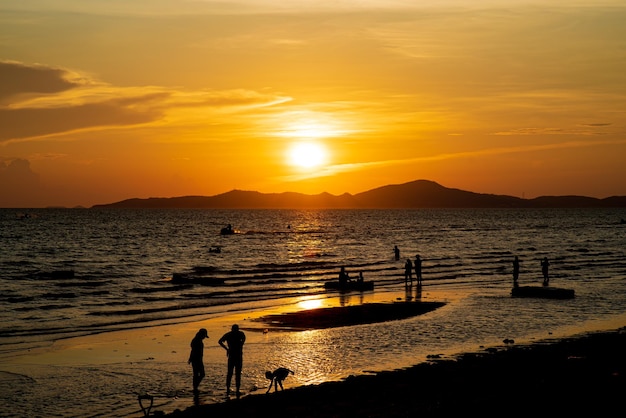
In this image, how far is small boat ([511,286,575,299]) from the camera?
41781 millimetres

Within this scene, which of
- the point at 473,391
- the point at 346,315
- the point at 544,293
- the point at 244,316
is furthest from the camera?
the point at 544,293

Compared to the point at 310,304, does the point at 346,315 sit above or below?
above

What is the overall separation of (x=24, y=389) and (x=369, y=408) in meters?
10.8

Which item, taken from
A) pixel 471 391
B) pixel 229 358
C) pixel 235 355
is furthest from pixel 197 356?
pixel 471 391

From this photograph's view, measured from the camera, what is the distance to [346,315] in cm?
3697


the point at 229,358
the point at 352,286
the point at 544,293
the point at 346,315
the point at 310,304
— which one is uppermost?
the point at 229,358

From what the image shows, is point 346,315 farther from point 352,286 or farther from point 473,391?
point 473,391

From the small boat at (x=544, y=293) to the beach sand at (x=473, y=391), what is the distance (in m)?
18.1

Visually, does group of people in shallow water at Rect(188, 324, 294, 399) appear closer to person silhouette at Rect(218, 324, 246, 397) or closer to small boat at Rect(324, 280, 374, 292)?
person silhouette at Rect(218, 324, 246, 397)

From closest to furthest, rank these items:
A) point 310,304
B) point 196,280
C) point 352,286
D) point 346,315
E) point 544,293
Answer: point 346,315, point 544,293, point 310,304, point 352,286, point 196,280

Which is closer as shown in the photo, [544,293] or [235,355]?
[235,355]

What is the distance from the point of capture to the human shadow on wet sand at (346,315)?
111 feet

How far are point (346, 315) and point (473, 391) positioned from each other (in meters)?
19.2

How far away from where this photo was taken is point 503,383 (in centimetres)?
1878
